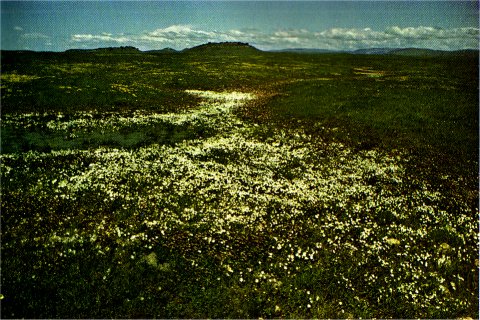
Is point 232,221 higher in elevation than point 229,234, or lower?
higher

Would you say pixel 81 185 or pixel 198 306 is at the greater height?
pixel 81 185

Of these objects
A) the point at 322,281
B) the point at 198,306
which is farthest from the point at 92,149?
the point at 322,281

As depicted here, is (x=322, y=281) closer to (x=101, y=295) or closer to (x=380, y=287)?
(x=380, y=287)

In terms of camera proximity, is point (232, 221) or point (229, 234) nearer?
point (229, 234)

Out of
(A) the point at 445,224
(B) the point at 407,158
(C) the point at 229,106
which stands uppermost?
(C) the point at 229,106
